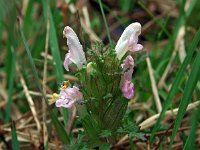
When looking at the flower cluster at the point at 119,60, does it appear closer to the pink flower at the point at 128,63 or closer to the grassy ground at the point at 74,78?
the pink flower at the point at 128,63

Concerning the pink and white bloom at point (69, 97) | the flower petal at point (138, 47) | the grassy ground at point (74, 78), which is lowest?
the grassy ground at point (74, 78)

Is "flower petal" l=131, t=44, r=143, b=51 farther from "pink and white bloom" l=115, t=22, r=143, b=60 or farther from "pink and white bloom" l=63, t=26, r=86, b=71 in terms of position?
"pink and white bloom" l=63, t=26, r=86, b=71

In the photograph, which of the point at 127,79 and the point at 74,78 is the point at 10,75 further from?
the point at 127,79

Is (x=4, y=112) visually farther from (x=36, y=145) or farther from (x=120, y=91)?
(x=120, y=91)

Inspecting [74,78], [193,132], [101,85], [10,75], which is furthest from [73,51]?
[74,78]

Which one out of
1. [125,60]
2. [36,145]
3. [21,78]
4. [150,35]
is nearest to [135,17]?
[150,35]

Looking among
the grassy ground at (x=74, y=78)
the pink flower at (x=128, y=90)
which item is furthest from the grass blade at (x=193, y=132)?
the pink flower at (x=128, y=90)

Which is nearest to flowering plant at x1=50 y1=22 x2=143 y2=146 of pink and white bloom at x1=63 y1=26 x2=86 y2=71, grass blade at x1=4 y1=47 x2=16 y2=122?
pink and white bloom at x1=63 y1=26 x2=86 y2=71
